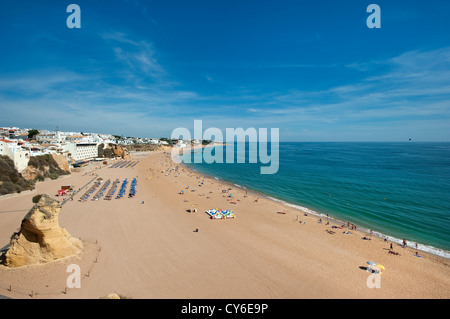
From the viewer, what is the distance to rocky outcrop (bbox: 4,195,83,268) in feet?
35.3

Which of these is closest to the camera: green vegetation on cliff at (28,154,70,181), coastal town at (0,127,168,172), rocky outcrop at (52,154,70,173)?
coastal town at (0,127,168,172)

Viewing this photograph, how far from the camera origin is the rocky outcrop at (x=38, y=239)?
10.8m

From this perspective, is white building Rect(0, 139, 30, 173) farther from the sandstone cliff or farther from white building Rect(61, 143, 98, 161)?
white building Rect(61, 143, 98, 161)

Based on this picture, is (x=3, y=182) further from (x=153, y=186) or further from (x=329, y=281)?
(x=329, y=281)

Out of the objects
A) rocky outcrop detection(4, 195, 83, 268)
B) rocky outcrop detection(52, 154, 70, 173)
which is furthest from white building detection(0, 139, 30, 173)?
rocky outcrop detection(4, 195, 83, 268)

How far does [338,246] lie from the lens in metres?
16.4

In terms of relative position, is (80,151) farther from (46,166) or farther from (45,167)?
(45,167)

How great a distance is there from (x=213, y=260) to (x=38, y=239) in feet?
32.4

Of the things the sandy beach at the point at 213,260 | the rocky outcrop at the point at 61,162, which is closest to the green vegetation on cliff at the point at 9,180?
the sandy beach at the point at 213,260

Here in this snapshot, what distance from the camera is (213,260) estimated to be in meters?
13.4

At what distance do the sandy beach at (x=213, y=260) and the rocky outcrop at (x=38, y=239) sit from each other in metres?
0.48

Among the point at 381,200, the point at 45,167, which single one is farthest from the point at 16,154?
the point at 381,200

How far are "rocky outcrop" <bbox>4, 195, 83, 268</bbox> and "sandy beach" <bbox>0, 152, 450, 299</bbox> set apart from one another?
0.48 metres

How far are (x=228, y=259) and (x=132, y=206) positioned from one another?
1474cm
